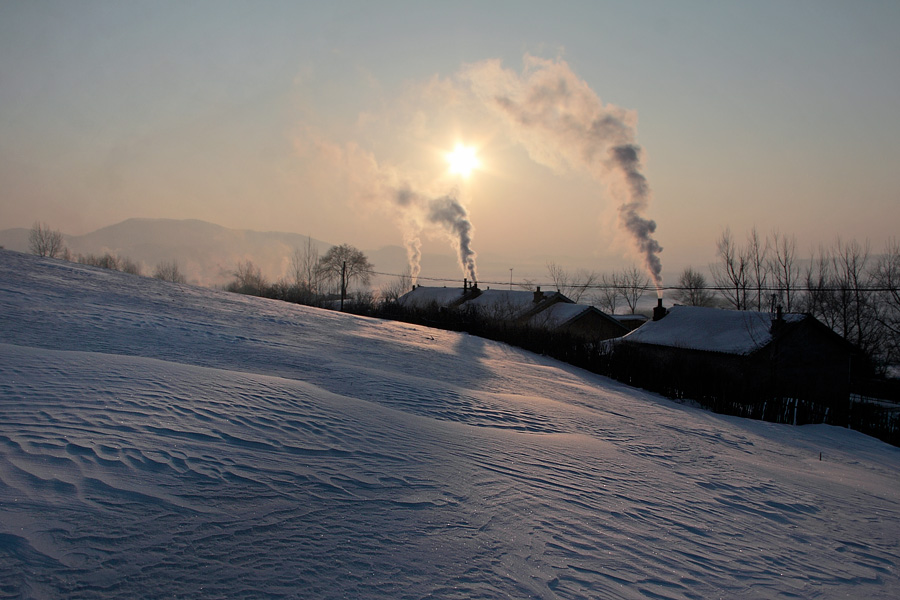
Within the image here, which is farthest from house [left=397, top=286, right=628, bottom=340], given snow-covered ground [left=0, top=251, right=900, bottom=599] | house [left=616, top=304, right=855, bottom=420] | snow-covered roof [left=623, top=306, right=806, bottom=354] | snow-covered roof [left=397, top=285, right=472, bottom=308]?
snow-covered ground [left=0, top=251, right=900, bottom=599]

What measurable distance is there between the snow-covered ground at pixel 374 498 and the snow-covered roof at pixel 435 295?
40.4 metres

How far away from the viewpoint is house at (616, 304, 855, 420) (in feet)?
71.9

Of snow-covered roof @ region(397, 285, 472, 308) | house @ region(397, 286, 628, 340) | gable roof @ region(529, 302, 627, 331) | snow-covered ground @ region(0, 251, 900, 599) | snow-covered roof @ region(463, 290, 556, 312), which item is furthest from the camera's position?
snow-covered roof @ region(397, 285, 472, 308)

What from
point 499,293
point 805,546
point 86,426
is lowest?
point 805,546

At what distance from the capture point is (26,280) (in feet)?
51.1

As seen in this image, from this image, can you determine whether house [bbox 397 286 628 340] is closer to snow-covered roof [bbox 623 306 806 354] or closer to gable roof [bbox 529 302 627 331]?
gable roof [bbox 529 302 627 331]

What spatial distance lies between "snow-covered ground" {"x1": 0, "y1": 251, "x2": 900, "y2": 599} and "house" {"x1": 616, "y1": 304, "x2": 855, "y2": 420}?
12994mm

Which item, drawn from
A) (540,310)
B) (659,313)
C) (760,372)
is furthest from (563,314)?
(760,372)

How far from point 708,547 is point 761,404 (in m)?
15.0

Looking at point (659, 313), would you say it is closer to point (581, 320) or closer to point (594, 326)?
point (581, 320)

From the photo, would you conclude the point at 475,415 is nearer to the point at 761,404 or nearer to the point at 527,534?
the point at 527,534

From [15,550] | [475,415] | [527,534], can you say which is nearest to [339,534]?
[527,534]

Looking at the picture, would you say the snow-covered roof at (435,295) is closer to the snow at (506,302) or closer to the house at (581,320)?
the snow at (506,302)

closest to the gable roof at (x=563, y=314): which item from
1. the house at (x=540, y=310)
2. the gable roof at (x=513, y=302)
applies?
the house at (x=540, y=310)
